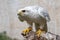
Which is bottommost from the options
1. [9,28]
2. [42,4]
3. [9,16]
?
[9,28]

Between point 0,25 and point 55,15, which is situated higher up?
point 55,15

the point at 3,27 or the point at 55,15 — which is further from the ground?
the point at 55,15

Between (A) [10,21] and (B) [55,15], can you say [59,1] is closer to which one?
(B) [55,15]

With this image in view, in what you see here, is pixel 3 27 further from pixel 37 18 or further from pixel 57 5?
pixel 37 18

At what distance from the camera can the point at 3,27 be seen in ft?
5.37

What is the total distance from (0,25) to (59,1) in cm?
70

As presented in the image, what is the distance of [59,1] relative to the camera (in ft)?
3.95

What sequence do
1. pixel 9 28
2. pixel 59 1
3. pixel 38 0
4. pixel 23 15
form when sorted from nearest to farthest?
pixel 23 15 < pixel 59 1 < pixel 38 0 < pixel 9 28

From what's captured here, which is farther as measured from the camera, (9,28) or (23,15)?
(9,28)

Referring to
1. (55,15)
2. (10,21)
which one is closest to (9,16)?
(10,21)

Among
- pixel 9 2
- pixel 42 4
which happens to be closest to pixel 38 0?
pixel 42 4

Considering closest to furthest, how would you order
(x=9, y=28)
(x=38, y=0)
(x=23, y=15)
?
(x=23, y=15)
(x=38, y=0)
(x=9, y=28)

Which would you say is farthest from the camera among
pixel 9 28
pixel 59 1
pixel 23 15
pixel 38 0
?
pixel 9 28

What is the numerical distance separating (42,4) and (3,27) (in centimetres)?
55
